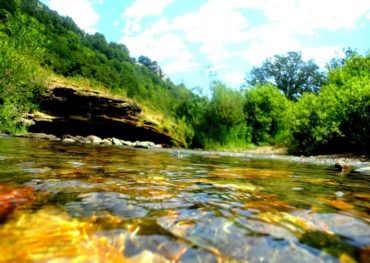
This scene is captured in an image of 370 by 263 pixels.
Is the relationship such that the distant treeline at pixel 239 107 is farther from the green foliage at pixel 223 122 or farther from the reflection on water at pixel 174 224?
the reflection on water at pixel 174 224

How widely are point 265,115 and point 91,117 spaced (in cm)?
1363

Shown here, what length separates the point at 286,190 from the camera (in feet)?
12.3

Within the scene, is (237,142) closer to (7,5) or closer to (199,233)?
(199,233)

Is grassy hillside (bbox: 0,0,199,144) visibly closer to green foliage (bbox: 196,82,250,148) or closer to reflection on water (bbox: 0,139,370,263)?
green foliage (bbox: 196,82,250,148)

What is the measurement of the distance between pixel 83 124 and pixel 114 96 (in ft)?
8.92

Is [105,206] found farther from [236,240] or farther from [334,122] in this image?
[334,122]

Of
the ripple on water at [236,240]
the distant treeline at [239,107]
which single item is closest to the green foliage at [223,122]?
the distant treeline at [239,107]

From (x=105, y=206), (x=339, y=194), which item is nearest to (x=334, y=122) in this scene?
(x=339, y=194)

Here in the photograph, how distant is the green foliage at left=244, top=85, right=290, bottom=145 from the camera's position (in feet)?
87.5

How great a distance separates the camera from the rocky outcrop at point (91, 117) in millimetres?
21594

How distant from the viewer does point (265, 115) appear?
27.7m

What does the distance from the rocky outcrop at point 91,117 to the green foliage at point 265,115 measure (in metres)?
7.35

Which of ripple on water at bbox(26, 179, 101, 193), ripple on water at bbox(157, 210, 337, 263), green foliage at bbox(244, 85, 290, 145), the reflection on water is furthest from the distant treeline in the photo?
ripple on water at bbox(157, 210, 337, 263)

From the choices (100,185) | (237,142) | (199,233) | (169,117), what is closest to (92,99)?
(169,117)
